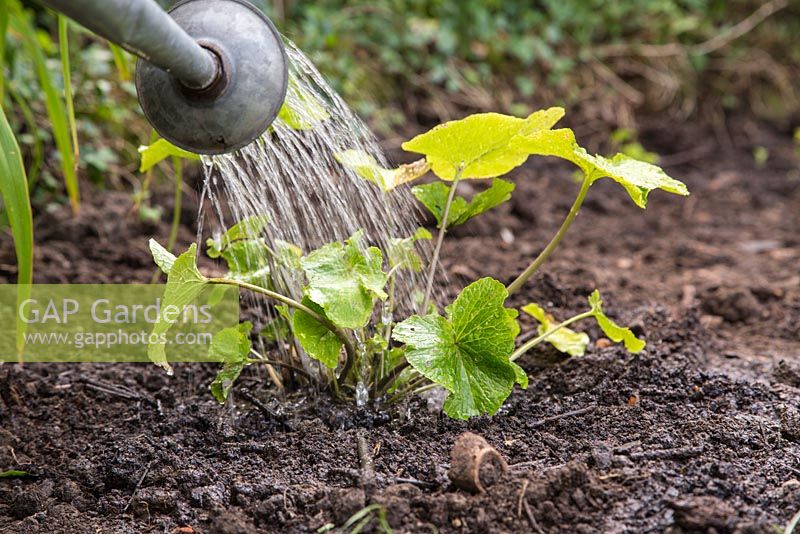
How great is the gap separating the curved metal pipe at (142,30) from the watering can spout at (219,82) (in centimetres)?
2

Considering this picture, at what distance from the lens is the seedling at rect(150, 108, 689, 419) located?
4.85ft

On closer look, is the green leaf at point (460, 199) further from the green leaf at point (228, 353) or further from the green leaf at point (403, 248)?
the green leaf at point (228, 353)

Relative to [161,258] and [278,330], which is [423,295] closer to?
[278,330]

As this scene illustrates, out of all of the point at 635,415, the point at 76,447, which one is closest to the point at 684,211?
the point at 635,415

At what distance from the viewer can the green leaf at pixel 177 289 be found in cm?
145

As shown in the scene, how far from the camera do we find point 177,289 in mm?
1473

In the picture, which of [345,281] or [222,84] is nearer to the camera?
[222,84]

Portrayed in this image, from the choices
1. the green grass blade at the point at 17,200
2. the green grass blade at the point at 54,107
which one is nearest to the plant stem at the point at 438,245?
the green grass blade at the point at 17,200

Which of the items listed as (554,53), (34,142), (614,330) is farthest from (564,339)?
(554,53)

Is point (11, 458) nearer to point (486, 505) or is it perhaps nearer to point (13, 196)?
point (13, 196)

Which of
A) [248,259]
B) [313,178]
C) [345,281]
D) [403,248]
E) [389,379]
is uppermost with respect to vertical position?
[313,178]

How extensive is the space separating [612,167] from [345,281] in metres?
0.49

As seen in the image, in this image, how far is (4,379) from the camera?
1.88m

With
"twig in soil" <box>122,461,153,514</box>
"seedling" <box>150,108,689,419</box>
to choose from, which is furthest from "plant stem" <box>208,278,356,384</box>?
"twig in soil" <box>122,461,153,514</box>
